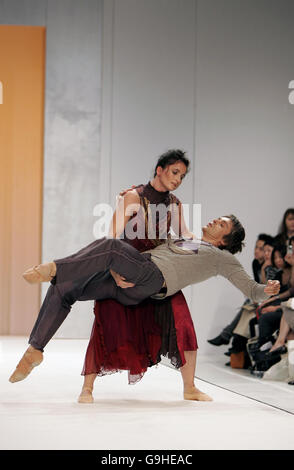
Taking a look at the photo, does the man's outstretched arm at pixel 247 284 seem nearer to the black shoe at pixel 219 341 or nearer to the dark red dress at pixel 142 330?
the dark red dress at pixel 142 330

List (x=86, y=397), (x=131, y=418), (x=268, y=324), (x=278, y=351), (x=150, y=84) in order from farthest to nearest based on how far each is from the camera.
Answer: (x=150, y=84) → (x=268, y=324) → (x=278, y=351) → (x=86, y=397) → (x=131, y=418)

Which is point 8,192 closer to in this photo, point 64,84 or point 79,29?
point 64,84

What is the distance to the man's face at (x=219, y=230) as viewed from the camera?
10.7 feet

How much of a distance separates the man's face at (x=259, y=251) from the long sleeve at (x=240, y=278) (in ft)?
7.38

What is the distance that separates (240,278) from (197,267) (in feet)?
0.68

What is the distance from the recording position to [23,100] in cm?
671

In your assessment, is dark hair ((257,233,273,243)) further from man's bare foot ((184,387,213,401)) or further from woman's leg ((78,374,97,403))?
woman's leg ((78,374,97,403))

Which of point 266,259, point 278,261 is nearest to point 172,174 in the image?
point 278,261

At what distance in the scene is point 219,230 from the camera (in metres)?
3.27

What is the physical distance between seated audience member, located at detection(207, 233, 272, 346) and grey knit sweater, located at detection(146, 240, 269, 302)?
190 cm

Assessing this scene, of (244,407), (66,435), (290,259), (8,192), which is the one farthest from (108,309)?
(8,192)

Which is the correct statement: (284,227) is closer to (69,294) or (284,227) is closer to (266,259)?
(266,259)

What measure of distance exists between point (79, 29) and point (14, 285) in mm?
→ 2612

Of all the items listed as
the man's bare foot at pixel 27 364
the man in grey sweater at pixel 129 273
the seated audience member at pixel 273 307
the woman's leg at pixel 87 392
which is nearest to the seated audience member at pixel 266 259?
the seated audience member at pixel 273 307
